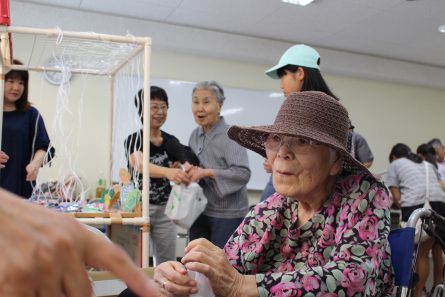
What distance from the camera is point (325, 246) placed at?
1.04m

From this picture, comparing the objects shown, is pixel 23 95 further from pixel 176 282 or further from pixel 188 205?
pixel 176 282

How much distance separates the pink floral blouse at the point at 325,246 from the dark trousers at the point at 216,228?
0.98 metres

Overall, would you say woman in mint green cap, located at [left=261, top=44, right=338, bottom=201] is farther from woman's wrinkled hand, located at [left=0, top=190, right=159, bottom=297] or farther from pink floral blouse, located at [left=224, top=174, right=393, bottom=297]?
woman's wrinkled hand, located at [left=0, top=190, right=159, bottom=297]

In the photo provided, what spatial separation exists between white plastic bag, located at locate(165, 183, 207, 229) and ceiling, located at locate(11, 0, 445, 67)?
241 centimetres

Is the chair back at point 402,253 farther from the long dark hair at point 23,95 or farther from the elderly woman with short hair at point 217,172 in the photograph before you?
the long dark hair at point 23,95

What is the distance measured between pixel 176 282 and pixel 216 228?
49.3 inches

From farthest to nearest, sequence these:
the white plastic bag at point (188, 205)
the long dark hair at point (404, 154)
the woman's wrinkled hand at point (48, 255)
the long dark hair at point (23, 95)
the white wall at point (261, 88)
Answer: the white wall at point (261, 88), the long dark hair at point (404, 154), the long dark hair at point (23, 95), the white plastic bag at point (188, 205), the woman's wrinkled hand at point (48, 255)

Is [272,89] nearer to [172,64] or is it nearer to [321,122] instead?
[172,64]

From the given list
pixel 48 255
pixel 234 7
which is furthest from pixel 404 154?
pixel 48 255

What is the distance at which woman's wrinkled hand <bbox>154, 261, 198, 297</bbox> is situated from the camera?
3.12 feet

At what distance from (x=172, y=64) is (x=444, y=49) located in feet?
10.6

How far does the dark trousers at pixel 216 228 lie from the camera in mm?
2178

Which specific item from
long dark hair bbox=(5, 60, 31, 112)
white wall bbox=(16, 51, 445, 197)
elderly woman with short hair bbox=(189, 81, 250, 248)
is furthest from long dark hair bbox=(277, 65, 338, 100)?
white wall bbox=(16, 51, 445, 197)

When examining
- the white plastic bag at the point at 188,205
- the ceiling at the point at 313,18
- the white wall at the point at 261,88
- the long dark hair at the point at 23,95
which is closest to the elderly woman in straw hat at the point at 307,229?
the white plastic bag at the point at 188,205
